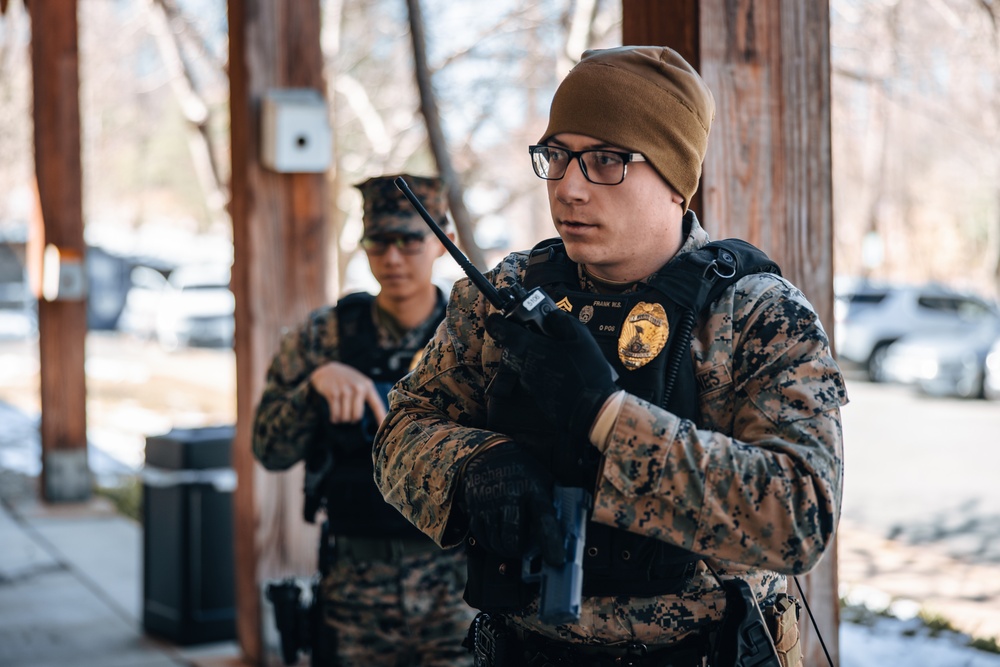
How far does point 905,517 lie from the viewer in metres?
7.97

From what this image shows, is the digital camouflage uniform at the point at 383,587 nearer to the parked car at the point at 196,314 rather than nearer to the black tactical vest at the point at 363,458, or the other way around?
the black tactical vest at the point at 363,458

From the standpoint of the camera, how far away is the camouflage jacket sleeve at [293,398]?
298cm

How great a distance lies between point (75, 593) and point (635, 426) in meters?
4.81

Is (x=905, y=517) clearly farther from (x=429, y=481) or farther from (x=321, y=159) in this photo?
(x=429, y=481)

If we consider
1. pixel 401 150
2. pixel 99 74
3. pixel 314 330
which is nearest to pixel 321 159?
pixel 314 330

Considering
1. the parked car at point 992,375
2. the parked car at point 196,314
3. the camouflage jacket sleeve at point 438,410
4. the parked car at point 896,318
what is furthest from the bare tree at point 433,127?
the parked car at point 196,314

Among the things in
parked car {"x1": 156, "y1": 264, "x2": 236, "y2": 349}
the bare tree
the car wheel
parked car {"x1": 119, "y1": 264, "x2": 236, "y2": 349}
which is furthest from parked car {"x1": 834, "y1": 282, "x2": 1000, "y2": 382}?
the bare tree

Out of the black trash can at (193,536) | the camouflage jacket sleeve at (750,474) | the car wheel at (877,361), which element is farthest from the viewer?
the car wheel at (877,361)

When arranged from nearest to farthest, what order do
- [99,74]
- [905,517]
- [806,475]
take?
[806,475]
[905,517]
[99,74]

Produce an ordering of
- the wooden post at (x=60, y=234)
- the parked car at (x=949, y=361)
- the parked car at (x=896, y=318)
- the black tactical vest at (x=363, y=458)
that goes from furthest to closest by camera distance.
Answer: the parked car at (x=896, y=318) → the parked car at (x=949, y=361) → the wooden post at (x=60, y=234) → the black tactical vest at (x=363, y=458)

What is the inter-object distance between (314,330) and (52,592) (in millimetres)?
3209

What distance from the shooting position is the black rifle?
1509 mm

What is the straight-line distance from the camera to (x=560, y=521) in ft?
5.13

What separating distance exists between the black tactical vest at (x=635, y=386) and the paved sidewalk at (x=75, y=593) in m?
2.99
